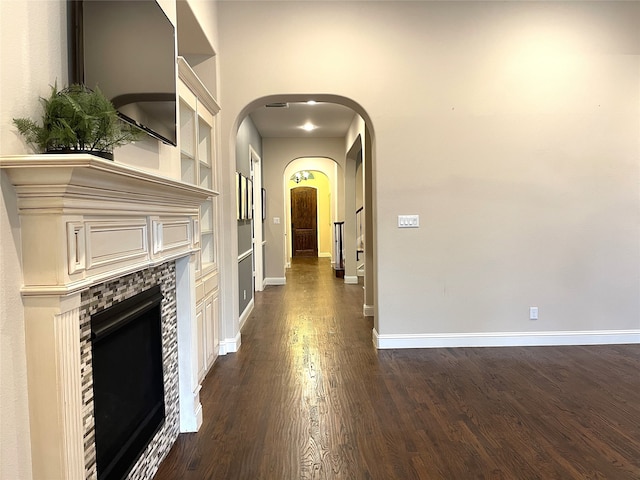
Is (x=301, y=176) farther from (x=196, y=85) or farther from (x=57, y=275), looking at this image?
(x=57, y=275)

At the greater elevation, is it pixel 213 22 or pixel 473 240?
pixel 213 22

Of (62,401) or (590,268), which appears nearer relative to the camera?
(62,401)

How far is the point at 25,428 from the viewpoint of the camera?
1.17 m

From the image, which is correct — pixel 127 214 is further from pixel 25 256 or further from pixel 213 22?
pixel 213 22

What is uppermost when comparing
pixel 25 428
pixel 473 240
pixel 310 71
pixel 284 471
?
pixel 310 71

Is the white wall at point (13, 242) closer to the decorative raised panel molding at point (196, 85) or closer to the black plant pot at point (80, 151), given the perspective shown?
the black plant pot at point (80, 151)

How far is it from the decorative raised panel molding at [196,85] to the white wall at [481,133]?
24 cm

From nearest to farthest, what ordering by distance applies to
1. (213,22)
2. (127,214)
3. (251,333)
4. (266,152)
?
(127,214) < (213,22) < (251,333) < (266,152)

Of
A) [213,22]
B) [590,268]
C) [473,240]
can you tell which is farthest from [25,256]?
[590,268]

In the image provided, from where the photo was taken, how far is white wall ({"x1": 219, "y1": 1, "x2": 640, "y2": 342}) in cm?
381

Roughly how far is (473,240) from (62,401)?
3.49 m

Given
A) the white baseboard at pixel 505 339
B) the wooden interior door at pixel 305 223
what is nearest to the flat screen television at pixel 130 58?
the white baseboard at pixel 505 339

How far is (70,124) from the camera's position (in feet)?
3.96

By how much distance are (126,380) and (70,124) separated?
110cm
